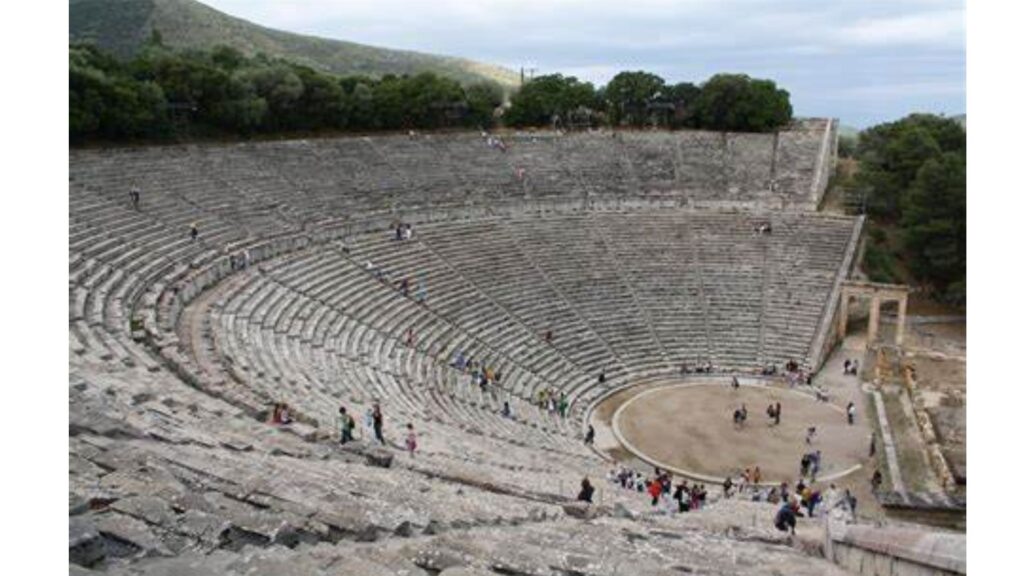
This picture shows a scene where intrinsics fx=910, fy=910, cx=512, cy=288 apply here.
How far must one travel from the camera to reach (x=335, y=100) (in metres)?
37.0

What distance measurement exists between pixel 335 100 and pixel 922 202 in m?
22.6

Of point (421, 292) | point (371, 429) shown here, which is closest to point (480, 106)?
A: point (421, 292)

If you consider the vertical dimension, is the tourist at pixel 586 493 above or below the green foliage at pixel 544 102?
below

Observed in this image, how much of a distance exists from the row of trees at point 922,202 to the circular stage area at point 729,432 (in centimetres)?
797

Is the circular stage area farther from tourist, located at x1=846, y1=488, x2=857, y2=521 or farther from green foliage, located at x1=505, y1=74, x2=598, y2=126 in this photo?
green foliage, located at x1=505, y1=74, x2=598, y2=126

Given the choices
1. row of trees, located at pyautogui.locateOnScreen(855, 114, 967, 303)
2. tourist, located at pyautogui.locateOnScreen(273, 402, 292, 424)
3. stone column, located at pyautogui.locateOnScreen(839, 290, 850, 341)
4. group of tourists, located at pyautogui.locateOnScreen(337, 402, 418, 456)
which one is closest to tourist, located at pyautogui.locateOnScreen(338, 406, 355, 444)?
group of tourists, located at pyautogui.locateOnScreen(337, 402, 418, 456)

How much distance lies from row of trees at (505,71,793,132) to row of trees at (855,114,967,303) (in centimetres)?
524

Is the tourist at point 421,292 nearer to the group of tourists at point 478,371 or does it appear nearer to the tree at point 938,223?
the group of tourists at point 478,371

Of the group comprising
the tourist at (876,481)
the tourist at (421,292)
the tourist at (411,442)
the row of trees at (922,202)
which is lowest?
the tourist at (876,481)

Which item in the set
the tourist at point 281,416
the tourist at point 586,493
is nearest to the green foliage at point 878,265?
the tourist at point 586,493

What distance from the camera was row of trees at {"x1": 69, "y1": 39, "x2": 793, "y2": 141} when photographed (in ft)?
97.4

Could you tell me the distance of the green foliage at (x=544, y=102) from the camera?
1663 inches

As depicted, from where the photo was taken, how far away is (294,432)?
1282 centimetres

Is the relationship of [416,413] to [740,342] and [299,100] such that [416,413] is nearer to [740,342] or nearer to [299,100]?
[740,342]
